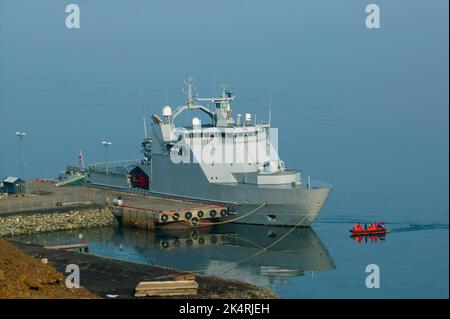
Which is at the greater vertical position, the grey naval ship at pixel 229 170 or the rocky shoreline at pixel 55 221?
the grey naval ship at pixel 229 170

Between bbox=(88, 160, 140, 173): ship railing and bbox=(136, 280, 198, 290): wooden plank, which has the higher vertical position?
bbox=(88, 160, 140, 173): ship railing

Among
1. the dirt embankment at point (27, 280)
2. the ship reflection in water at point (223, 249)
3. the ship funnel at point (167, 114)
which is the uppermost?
the ship funnel at point (167, 114)

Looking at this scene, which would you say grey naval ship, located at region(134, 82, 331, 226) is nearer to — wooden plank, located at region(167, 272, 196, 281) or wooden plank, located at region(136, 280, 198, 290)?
wooden plank, located at region(167, 272, 196, 281)

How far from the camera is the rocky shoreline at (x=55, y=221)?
4903cm

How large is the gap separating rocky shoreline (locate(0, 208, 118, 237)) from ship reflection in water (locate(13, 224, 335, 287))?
1.67ft

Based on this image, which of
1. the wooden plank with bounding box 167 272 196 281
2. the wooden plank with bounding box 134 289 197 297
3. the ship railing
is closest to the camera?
the wooden plank with bounding box 134 289 197 297

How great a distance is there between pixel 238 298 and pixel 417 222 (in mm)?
15268

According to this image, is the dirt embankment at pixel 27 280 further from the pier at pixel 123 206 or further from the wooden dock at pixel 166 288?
the pier at pixel 123 206

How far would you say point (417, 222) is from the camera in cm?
4628

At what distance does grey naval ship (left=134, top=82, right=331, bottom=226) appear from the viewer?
4856 centimetres

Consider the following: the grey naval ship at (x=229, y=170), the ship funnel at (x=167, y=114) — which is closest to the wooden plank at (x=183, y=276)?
the grey naval ship at (x=229, y=170)

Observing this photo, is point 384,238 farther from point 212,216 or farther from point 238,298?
point 238,298

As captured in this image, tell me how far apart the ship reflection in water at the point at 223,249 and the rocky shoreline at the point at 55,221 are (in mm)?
508

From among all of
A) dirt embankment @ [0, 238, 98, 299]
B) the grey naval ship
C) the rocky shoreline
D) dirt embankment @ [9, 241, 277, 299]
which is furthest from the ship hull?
dirt embankment @ [0, 238, 98, 299]
